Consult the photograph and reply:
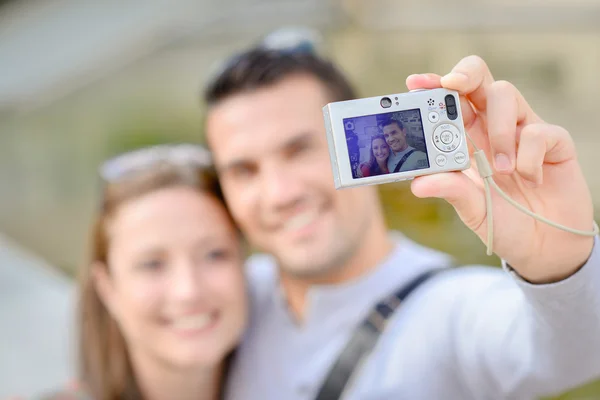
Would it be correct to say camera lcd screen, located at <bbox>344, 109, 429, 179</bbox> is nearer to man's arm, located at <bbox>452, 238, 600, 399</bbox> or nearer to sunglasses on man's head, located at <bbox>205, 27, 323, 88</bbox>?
man's arm, located at <bbox>452, 238, 600, 399</bbox>

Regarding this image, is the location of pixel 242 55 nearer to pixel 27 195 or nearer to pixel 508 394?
pixel 508 394

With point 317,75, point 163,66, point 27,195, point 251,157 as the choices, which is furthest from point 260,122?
point 163,66

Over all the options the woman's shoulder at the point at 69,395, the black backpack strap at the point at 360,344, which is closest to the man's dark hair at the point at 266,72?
the black backpack strap at the point at 360,344

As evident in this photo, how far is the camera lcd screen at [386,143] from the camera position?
97 cm

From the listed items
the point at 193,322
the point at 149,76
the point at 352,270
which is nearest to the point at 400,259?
the point at 352,270

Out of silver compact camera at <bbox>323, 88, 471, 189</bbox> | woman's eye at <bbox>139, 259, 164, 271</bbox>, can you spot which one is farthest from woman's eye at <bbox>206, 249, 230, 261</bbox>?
silver compact camera at <bbox>323, 88, 471, 189</bbox>

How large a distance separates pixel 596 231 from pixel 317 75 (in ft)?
2.98

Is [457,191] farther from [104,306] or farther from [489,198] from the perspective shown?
[104,306]

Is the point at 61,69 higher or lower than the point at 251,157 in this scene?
higher

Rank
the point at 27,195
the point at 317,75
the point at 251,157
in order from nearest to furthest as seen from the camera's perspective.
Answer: the point at 251,157 < the point at 317,75 < the point at 27,195

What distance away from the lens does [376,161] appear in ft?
3.18

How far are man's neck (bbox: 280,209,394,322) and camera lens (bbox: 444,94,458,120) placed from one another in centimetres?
73

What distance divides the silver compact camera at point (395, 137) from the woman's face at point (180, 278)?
32.4 inches

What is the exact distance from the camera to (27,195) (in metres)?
4.42
